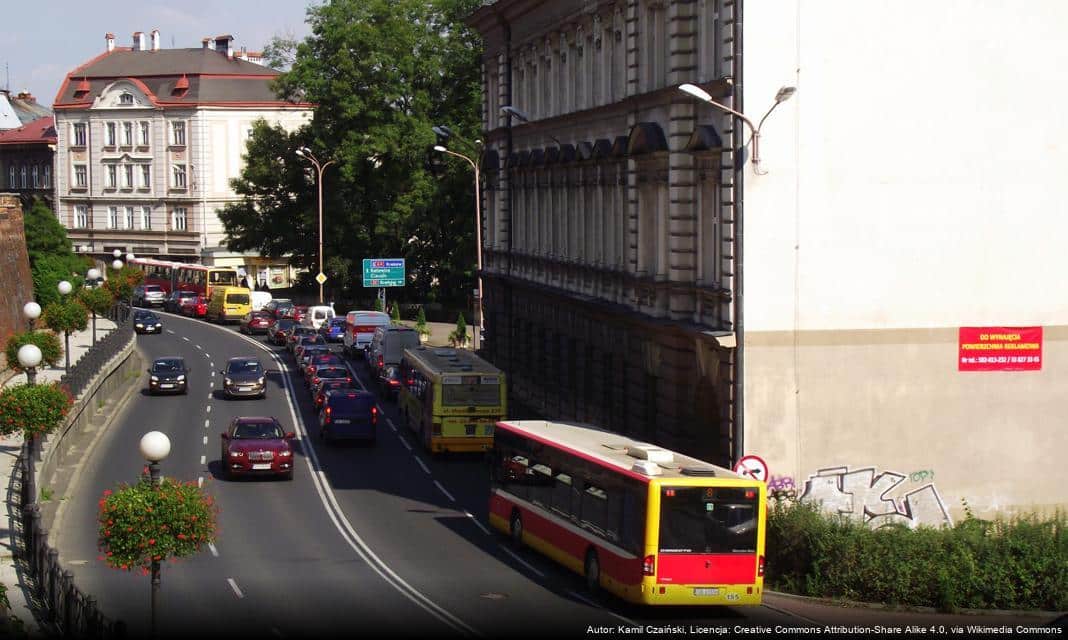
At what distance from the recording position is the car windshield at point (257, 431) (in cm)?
4003

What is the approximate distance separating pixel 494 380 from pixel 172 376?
19.3 meters

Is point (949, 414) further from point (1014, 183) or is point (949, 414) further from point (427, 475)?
point (427, 475)

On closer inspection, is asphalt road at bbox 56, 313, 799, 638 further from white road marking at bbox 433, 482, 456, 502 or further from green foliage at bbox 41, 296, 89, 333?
green foliage at bbox 41, 296, 89, 333

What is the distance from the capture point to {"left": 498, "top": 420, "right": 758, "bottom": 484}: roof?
2472cm

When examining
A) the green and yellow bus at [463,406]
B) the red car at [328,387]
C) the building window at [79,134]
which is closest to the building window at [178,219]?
the building window at [79,134]

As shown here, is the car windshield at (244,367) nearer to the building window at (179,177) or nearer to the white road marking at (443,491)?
the white road marking at (443,491)

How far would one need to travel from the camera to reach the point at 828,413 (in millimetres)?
31250

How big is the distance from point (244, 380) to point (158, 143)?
227ft

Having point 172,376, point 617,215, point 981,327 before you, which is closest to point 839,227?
point 981,327

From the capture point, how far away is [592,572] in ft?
86.7

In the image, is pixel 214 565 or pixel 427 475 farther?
pixel 427 475

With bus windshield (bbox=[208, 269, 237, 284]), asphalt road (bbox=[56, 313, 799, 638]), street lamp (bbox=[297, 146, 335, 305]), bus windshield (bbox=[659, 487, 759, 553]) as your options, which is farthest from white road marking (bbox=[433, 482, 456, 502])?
bus windshield (bbox=[208, 269, 237, 284])

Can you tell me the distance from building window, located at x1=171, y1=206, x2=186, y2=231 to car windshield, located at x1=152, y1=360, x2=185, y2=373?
6496 centimetres

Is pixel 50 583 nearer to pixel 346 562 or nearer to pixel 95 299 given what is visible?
pixel 346 562
